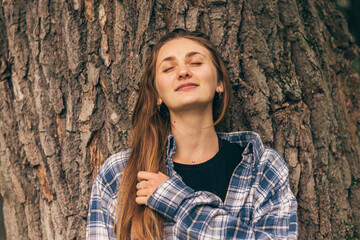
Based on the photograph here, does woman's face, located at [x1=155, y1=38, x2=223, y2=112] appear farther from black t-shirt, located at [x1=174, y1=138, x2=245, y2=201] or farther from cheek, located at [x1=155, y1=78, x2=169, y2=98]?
black t-shirt, located at [x1=174, y1=138, x2=245, y2=201]

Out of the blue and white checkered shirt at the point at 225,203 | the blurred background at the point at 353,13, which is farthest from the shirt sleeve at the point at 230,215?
the blurred background at the point at 353,13

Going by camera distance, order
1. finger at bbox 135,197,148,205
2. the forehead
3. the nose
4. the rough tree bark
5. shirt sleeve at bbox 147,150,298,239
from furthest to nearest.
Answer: the rough tree bark → the forehead → the nose → finger at bbox 135,197,148,205 → shirt sleeve at bbox 147,150,298,239

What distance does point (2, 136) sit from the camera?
253 cm

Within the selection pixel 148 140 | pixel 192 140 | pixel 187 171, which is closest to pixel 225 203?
pixel 187 171

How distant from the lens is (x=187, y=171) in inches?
82.0

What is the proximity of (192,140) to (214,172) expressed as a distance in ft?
0.85

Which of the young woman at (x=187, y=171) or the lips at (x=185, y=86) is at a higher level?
the lips at (x=185, y=86)

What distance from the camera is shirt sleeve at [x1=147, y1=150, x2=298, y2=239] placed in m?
1.72

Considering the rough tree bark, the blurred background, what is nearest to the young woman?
the rough tree bark

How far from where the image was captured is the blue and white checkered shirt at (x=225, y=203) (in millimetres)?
1737

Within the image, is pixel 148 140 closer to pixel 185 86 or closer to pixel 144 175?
pixel 144 175

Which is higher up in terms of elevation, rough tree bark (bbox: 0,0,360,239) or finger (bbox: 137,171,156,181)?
rough tree bark (bbox: 0,0,360,239)

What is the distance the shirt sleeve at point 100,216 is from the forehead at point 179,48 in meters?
0.92

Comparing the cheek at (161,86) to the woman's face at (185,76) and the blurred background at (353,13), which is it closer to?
the woman's face at (185,76)
